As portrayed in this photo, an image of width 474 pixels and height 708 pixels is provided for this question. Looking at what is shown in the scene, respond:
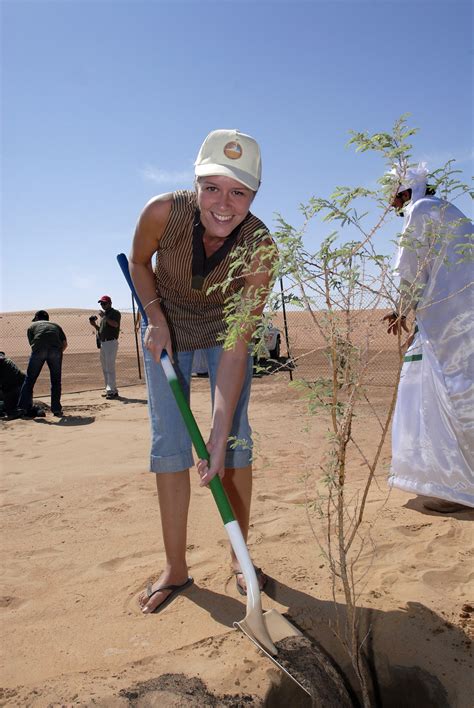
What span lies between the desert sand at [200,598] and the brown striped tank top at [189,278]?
527mm

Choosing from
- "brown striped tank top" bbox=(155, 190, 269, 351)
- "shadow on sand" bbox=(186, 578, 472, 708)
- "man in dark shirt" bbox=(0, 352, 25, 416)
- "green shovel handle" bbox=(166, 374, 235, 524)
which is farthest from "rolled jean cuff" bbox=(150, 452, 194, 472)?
"man in dark shirt" bbox=(0, 352, 25, 416)

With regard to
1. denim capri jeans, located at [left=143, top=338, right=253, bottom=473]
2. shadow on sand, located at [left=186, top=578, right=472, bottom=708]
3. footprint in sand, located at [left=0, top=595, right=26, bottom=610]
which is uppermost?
denim capri jeans, located at [left=143, top=338, right=253, bottom=473]

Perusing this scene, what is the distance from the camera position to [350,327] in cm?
180

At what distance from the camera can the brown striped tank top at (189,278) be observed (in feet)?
7.75

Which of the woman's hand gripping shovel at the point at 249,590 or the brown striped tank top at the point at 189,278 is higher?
the brown striped tank top at the point at 189,278

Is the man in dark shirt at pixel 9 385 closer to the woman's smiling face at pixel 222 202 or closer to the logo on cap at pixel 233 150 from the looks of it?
the woman's smiling face at pixel 222 202

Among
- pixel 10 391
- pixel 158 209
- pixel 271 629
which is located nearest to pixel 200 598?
pixel 271 629

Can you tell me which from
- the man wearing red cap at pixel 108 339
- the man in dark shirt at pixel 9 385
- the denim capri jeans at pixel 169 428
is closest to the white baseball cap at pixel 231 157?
the denim capri jeans at pixel 169 428

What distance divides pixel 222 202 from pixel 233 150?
0.20 meters

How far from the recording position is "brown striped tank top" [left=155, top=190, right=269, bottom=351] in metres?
2.36

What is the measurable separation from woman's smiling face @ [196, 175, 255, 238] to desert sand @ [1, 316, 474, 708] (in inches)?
25.7

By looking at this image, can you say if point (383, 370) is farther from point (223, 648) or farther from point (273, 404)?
point (223, 648)

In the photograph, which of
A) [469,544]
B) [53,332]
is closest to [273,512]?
[469,544]

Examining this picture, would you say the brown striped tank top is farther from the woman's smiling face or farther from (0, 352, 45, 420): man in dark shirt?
(0, 352, 45, 420): man in dark shirt
